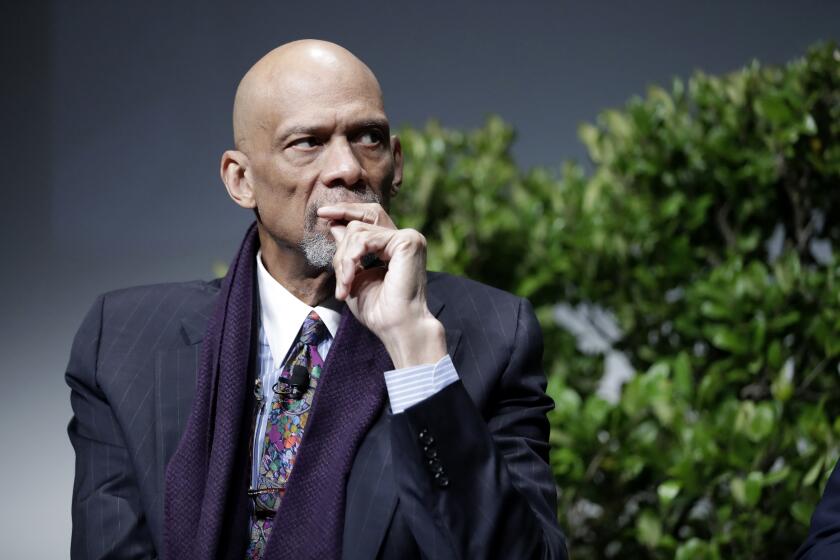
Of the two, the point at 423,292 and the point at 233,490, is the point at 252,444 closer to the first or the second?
the point at 233,490

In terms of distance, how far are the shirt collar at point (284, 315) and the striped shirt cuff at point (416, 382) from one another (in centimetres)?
31

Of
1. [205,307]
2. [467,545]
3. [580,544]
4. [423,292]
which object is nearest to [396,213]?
[580,544]

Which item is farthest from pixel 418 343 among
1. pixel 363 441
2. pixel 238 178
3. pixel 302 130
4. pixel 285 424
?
pixel 238 178

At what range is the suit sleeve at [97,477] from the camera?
1974 millimetres

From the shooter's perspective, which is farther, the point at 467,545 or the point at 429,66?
the point at 429,66

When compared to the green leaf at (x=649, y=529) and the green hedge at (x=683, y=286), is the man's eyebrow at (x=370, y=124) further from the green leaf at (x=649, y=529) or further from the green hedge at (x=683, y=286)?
the green leaf at (x=649, y=529)

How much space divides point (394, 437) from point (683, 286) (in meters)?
1.91

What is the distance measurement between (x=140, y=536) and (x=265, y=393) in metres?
0.34

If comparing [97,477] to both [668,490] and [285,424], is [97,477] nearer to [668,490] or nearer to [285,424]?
[285,424]

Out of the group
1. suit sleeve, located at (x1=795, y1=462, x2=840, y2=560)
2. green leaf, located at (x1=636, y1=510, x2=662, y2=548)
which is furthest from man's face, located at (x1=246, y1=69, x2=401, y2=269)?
green leaf, located at (x1=636, y1=510, x2=662, y2=548)

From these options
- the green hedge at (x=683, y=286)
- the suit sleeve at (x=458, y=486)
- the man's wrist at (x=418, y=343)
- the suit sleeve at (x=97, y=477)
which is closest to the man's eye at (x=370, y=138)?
the man's wrist at (x=418, y=343)

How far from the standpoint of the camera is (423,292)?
74.4 inches

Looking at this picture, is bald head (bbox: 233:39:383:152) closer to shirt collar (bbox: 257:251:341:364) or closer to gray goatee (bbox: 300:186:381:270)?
gray goatee (bbox: 300:186:381:270)

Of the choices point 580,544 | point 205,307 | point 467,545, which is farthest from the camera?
point 580,544
